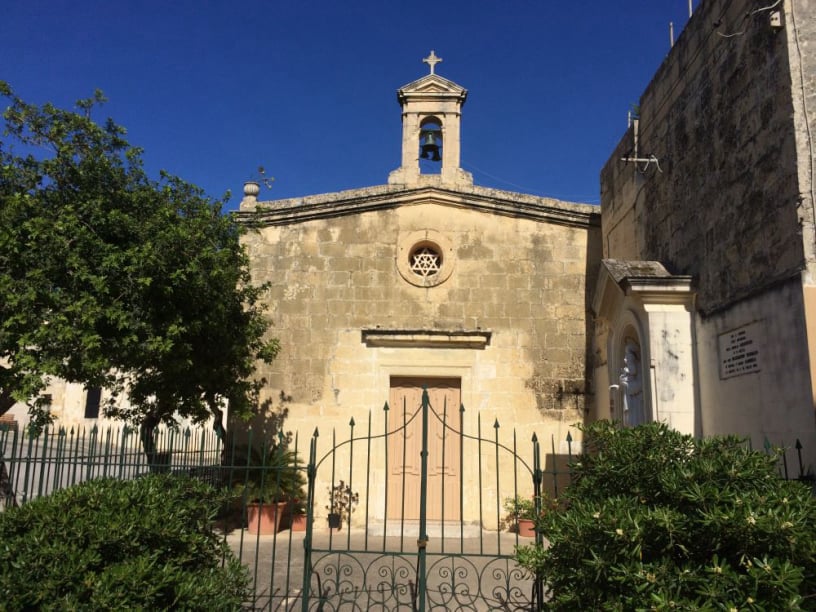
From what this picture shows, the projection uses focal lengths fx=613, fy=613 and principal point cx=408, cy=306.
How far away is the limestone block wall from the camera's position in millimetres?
9438

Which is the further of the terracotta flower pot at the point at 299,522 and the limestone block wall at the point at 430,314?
the limestone block wall at the point at 430,314

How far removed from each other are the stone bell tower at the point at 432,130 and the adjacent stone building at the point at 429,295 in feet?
0.07

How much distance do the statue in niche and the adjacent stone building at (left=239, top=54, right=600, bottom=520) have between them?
2117 millimetres

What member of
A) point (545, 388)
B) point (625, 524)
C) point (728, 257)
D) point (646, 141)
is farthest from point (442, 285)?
point (625, 524)

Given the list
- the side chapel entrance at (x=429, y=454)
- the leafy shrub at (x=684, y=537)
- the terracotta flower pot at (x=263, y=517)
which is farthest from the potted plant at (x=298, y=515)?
the leafy shrub at (x=684, y=537)

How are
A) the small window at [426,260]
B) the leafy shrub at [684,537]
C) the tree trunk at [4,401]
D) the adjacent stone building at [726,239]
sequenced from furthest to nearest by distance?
the small window at [426,260] → the tree trunk at [4,401] → the adjacent stone building at [726,239] → the leafy shrub at [684,537]

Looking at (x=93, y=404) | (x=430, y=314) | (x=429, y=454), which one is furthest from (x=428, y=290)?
(x=93, y=404)

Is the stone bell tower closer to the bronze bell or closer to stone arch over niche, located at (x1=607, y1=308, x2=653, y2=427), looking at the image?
the bronze bell

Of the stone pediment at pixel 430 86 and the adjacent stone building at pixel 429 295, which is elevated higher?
the stone pediment at pixel 430 86

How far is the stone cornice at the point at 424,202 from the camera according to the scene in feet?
32.6

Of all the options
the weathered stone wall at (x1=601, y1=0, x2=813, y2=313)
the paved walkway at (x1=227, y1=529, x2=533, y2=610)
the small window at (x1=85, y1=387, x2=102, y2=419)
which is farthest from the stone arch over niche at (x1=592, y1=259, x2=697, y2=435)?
the small window at (x1=85, y1=387, x2=102, y2=419)

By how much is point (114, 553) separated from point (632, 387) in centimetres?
549

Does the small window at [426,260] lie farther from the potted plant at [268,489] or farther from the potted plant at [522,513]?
the potted plant at [522,513]

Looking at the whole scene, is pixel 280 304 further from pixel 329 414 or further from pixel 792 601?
pixel 792 601
